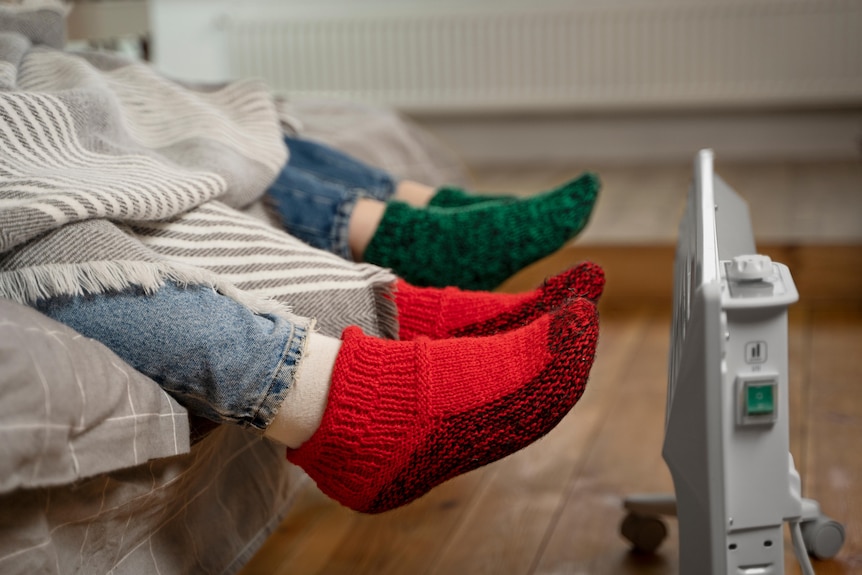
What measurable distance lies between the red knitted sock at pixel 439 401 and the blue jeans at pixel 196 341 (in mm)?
45

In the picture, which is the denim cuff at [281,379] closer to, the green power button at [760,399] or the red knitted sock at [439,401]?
the red knitted sock at [439,401]

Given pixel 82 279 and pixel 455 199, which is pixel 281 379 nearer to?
pixel 82 279

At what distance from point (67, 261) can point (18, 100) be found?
16 centimetres

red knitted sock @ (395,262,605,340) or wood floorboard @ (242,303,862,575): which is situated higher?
red knitted sock @ (395,262,605,340)

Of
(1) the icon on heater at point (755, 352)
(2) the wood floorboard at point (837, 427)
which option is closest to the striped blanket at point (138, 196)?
(1) the icon on heater at point (755, 352)

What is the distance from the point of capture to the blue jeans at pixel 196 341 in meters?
0.63

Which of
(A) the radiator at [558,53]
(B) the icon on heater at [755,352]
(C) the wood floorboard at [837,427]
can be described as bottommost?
(C) the wood floorboard at [837,427]

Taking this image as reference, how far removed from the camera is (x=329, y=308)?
75 centimetres

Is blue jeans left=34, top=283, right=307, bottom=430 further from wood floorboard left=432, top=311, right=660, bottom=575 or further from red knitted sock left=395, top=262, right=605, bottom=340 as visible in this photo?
wood floorboard left=432, top=311, right=660, bottom=575

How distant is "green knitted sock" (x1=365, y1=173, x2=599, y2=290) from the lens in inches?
36.2

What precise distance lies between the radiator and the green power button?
2112mm

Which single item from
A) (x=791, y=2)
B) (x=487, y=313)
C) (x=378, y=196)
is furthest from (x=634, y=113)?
(x=487, y=313)

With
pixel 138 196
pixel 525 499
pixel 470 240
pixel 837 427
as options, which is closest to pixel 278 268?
pixel 138 196

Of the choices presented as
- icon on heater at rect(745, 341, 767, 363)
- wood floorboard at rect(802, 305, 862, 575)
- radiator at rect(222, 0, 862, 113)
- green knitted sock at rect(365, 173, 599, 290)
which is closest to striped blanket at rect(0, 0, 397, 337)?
green knitted sock at rect(365, 173, 599, 290)
